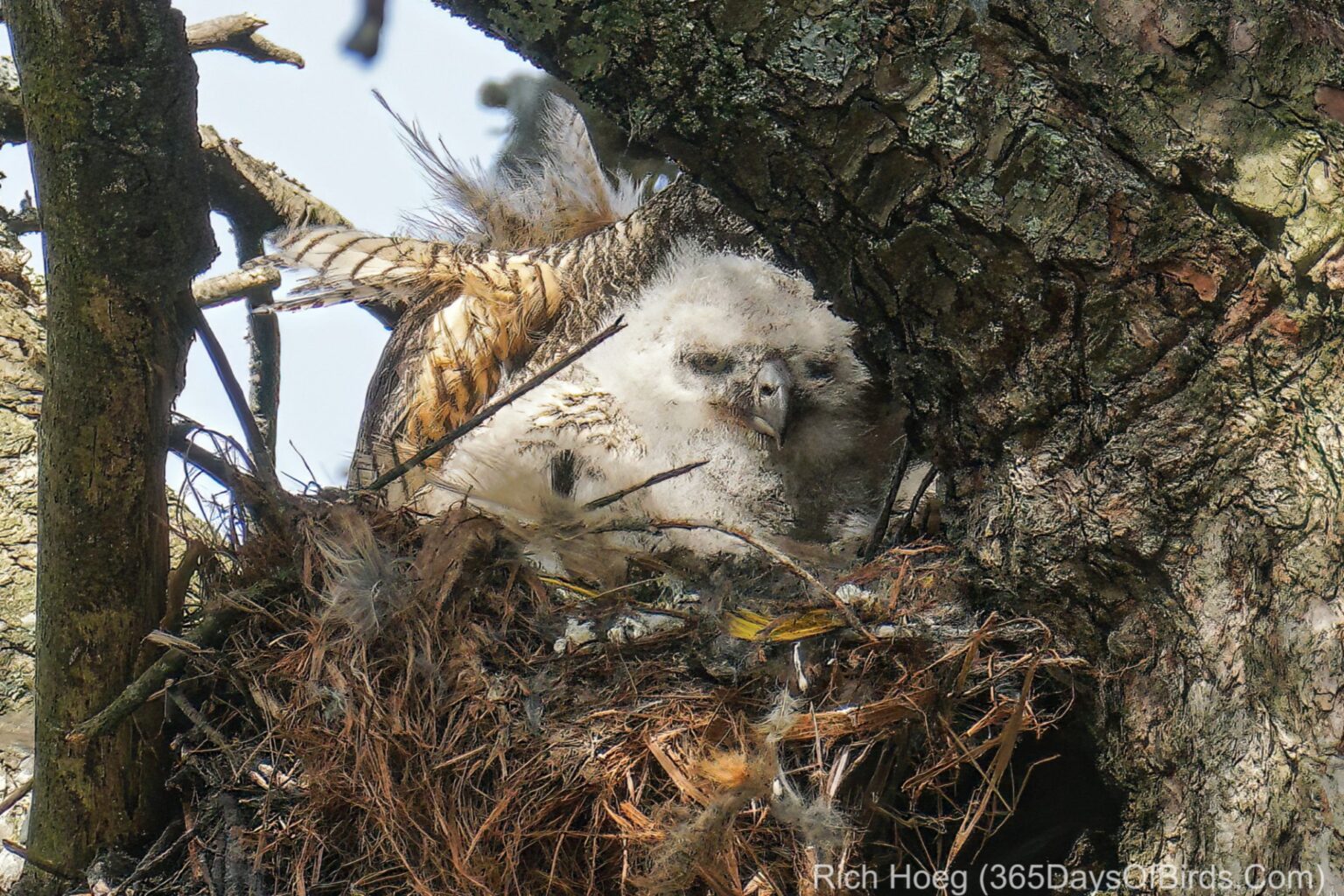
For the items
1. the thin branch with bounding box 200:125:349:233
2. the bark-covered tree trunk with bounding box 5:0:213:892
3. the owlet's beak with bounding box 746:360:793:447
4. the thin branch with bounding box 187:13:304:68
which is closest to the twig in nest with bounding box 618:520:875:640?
the owlet's beak with bounding box 746:360:793:447

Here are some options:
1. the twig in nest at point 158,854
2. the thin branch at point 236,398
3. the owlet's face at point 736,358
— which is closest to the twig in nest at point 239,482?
the thin branch at point 236,398

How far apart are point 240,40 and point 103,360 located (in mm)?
1551

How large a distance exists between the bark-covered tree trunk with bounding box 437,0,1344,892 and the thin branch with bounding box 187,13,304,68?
1377mm

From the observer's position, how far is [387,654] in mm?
1719

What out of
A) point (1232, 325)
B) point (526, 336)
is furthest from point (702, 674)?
point (526, 336)

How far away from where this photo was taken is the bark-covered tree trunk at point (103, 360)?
4.79 feet

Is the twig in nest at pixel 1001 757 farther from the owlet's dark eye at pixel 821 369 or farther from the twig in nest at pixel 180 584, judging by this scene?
the twig in nest at pixel 180 584

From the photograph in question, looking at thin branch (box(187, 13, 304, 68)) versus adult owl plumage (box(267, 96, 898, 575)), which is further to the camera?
thin branch (box(187, 13, 304, 68))

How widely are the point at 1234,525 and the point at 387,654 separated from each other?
1.17 m

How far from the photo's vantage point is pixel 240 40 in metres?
2.78

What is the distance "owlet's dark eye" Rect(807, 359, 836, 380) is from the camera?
7.98 ft

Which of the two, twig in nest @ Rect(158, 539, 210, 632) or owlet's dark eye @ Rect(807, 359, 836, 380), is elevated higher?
twig in nest @ Rect(158, 539, 210, 632)

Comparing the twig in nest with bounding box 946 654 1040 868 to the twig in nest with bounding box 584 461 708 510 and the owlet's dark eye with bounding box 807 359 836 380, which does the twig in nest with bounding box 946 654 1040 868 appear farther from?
the owlet's dark eye with bounding box 807 359 836 380

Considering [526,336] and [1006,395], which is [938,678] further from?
[526,336]
